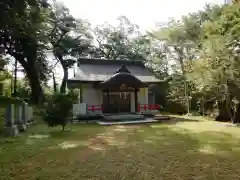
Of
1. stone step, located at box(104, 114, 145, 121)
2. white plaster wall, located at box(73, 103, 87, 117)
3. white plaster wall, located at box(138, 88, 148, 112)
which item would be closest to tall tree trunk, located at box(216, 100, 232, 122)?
A: white plaster wall, located at box(138, 88, 148, 112)

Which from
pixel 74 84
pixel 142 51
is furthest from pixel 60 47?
pixel 74 84

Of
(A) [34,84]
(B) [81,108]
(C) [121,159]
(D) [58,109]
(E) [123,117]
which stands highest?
(A) [34,84]

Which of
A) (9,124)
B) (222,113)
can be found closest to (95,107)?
(9,124)

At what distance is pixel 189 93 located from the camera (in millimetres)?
22891

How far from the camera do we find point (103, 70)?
21547 millimetres

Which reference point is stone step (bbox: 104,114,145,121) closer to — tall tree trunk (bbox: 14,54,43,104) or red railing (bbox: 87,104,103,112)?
red railing (bbox: 87,104,103,112)

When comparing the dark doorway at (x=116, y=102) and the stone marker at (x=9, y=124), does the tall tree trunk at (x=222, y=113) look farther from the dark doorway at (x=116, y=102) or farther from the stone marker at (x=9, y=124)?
the stone marker at (x=9, y=124)

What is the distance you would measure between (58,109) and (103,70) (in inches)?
418

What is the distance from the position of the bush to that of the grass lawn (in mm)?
2156

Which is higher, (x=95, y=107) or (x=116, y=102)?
(x=116, y=102)

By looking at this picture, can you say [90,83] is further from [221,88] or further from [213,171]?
[213,171]

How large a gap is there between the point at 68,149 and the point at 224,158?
4.76 metres

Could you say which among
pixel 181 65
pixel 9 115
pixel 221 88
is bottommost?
pixel 9 115

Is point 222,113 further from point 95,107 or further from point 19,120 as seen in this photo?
point 19,120
